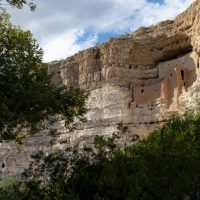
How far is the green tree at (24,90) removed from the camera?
12.4 meters

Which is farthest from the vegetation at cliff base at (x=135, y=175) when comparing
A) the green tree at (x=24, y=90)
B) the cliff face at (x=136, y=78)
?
the cliff face at (x=136, y=78)

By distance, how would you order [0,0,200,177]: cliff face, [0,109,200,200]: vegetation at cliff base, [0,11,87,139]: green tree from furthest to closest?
[0,0,200,177]: cliff face
[0,11,87,139]: green tree
[0,109,200,200]: vegetation at cliff base

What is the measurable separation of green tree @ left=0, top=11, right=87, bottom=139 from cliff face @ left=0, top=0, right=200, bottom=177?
13228mm

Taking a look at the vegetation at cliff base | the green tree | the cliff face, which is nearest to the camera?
the vegetation at cliff base

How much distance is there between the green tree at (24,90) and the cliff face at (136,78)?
1323 cm

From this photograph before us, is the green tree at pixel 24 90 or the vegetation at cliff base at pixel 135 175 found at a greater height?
the green tree at pixel 24 90

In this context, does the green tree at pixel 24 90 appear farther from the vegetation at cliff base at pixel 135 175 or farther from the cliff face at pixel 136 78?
the cliff face at pixel 136 78

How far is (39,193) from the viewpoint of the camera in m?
12.1

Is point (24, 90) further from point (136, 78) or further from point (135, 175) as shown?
point (136, 78)

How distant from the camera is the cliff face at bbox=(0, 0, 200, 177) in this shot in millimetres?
27047

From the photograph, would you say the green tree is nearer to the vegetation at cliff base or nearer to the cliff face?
the vegetation at cliff base

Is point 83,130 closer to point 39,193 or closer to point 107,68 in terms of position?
point 107,68

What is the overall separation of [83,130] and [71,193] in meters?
19.3

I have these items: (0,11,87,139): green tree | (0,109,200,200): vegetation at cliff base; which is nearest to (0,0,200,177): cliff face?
(0,11,87,139): green tree
